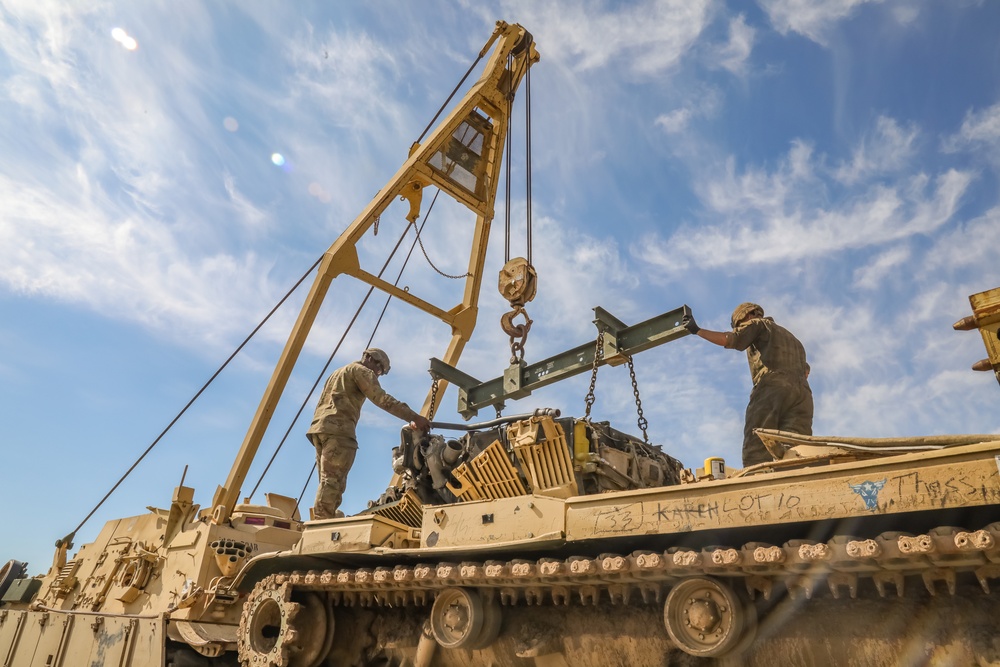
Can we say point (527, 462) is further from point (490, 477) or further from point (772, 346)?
point (772, 346)

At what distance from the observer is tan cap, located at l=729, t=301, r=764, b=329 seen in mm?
6586

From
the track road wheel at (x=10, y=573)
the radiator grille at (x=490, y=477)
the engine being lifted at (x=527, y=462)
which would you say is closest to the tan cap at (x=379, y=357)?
the engine being lifted at (x=527, y=462)

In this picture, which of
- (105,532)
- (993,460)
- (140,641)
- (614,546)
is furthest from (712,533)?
(105,532)

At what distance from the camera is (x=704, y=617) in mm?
3945

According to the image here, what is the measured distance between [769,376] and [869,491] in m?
2.83

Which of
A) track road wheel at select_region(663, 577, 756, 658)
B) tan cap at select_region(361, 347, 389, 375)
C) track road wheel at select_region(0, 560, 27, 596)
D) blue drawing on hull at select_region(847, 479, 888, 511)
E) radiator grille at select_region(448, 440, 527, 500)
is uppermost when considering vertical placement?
tan cap at select_region(361, 347, 389, 375)

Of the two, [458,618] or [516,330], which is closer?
[458,618]

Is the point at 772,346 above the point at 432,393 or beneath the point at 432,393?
beneath

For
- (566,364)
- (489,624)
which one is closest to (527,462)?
(489,624)

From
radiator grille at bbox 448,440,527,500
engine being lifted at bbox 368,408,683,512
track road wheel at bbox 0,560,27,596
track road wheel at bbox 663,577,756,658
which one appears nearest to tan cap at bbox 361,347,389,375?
engine being lifted at bbox 368,408,683,512

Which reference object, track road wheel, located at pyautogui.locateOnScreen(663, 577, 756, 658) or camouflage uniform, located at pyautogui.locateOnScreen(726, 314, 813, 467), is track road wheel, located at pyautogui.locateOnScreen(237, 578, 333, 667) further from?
camouflage uniform, located at pyautogui.locateOnScreen(726, 314, 813, 467)

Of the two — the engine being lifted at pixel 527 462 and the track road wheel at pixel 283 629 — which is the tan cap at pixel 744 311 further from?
the track road wheel at pixel 283 629

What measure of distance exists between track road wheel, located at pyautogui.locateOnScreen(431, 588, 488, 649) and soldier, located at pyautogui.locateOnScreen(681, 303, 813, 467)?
2.60 meters

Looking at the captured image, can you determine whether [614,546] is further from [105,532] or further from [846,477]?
[105,532]
